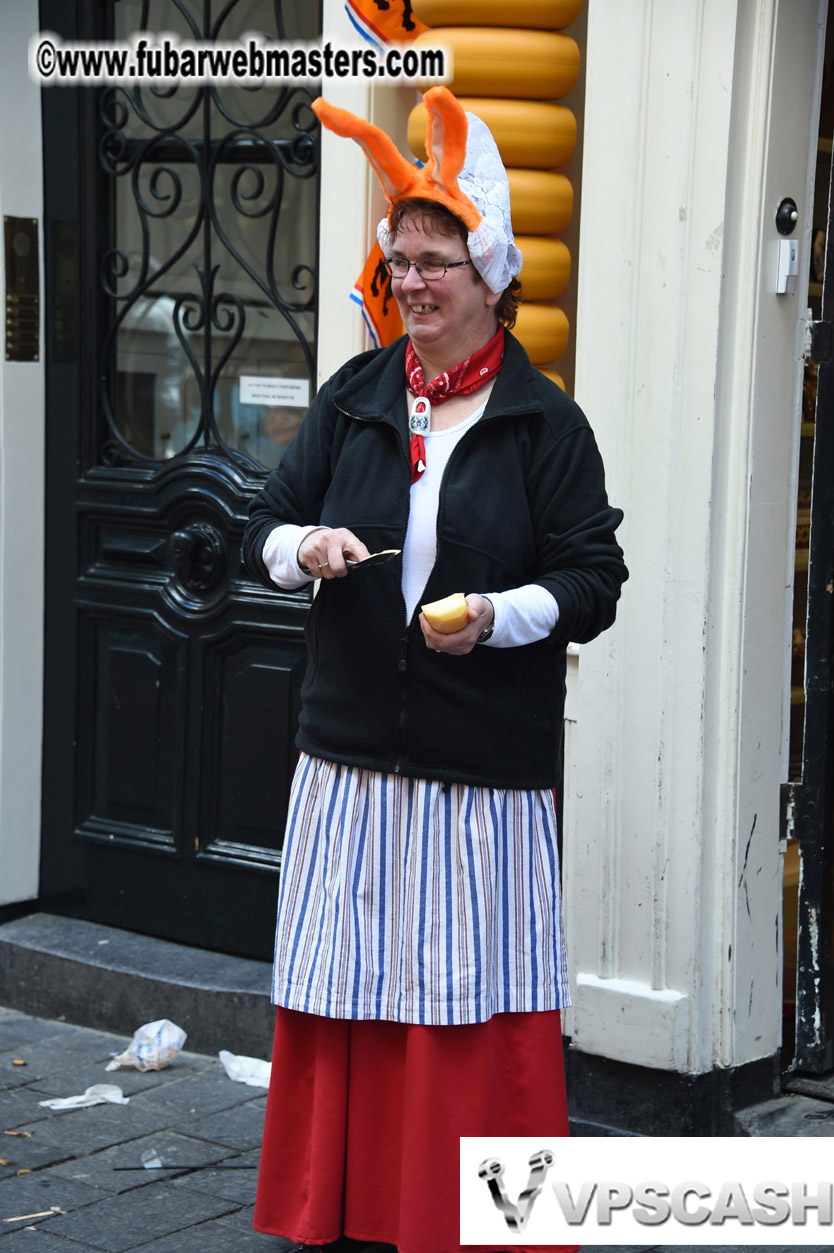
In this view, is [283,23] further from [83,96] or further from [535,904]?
[535,904]

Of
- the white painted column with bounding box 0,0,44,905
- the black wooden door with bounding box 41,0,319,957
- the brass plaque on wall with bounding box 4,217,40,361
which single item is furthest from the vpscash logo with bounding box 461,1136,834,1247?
the brass plaque on wall with bounding box 4,217,40,361

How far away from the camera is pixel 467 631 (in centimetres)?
288

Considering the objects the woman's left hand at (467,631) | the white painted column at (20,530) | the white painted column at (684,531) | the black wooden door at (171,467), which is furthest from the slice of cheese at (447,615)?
the white painted column at (20,530)

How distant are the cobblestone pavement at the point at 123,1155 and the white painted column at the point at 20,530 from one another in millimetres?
666

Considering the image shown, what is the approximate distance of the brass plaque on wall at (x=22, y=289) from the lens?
502 cm

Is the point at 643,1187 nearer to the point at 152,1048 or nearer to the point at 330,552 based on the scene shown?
the point at 330,552

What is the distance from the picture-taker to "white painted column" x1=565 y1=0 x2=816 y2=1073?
3729 mm

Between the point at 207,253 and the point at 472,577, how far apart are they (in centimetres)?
217

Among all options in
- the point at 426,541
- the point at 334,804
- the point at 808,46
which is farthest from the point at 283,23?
the point at 334,804

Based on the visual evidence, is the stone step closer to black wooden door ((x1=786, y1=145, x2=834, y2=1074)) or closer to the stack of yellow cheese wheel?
black wooden door ((x1=786, y1=145, x2=834, y2=1074))

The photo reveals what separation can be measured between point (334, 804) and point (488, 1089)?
24.0 inches

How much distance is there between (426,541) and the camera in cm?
310

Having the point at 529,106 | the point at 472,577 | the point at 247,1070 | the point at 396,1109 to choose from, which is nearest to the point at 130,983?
the point at 247,1070

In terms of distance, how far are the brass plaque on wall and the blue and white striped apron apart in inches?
90.4
